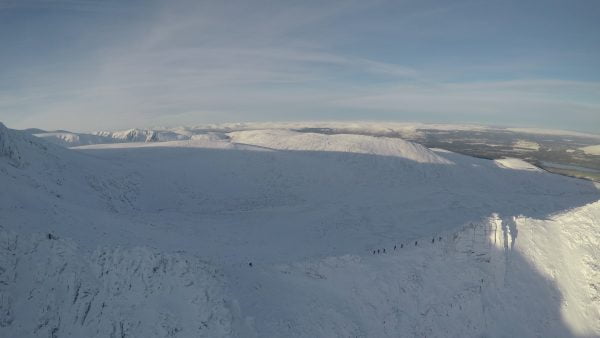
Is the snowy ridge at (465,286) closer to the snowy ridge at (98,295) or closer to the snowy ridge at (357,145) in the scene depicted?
the snowy ridge at (98,295)

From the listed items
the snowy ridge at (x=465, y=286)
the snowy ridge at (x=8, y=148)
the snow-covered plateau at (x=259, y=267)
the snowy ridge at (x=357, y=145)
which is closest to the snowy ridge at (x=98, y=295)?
the snow-covered plateau at (x=259, y=267)

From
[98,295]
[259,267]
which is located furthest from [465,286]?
[98,295]

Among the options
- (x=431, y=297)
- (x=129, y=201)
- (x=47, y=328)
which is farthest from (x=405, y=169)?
(x=47, y=328)

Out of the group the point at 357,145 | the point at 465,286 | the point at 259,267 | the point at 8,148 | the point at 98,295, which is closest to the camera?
the point at 98,295

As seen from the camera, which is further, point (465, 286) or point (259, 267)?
point (259, 267)

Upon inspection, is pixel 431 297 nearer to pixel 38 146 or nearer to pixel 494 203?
pixel 494 203

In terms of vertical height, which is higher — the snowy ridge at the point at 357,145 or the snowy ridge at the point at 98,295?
the snowy ridge at the point at 357,145

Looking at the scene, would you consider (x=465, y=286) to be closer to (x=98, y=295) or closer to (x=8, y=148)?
(x=98, y=295)

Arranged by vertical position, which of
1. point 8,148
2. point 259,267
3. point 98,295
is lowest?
point 259,267

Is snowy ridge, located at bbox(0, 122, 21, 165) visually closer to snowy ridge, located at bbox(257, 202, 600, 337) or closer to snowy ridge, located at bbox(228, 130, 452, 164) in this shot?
snowy ridge, located at bbox(257, 202, 600, 337)
